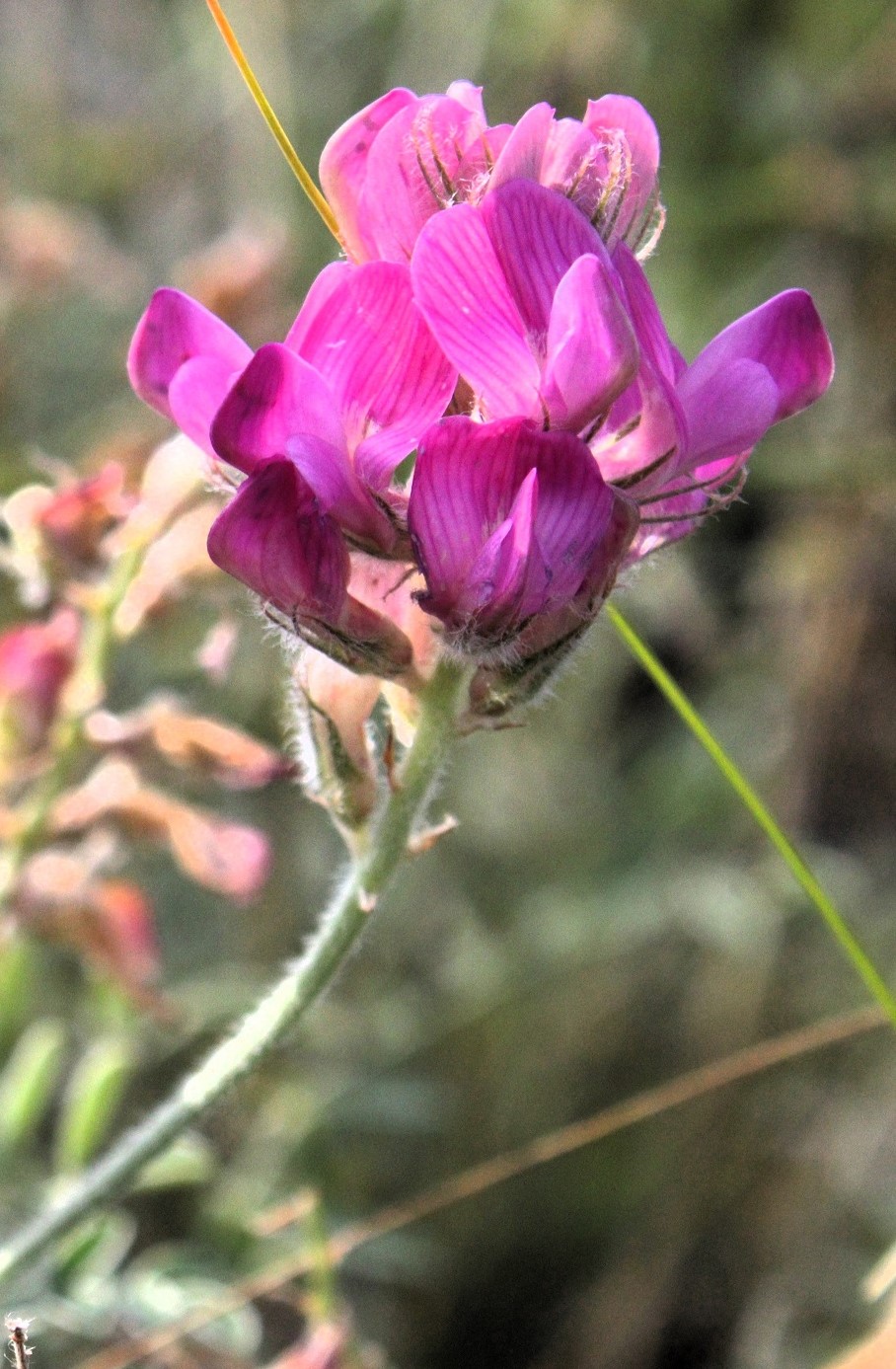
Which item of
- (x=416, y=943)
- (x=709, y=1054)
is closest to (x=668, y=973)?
(x=709, y=1054)

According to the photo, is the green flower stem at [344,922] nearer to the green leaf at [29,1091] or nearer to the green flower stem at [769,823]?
Result: the green flower stem at [769,823]

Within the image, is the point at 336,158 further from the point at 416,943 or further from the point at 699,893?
the point at 416,943

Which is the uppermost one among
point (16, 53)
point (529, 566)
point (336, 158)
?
point (16, 53)

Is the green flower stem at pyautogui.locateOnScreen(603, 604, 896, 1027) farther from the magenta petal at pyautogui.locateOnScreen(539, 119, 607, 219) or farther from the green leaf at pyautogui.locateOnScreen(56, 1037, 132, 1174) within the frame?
the green leaf at pyautogui.locateOnScreen(56, 1037, 132, 1174)

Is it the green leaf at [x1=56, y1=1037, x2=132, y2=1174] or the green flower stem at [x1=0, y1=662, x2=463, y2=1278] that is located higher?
the green flower stem at [x1=0, y1=662, x2=463, y2=1278]

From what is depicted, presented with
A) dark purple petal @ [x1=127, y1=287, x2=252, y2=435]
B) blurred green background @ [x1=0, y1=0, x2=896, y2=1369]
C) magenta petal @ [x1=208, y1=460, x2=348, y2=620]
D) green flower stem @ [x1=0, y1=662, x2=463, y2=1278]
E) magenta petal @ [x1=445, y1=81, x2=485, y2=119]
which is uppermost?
magenta petal @ [x1=445, y1=81, x2=485, y2=119]

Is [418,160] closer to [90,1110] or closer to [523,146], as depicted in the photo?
[523,146]

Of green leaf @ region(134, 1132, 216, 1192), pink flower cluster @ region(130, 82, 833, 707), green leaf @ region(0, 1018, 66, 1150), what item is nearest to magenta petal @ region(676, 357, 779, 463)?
pink flower cluster @ region(130, 82, 833, 707)

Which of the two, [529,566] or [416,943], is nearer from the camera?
[529,566]
